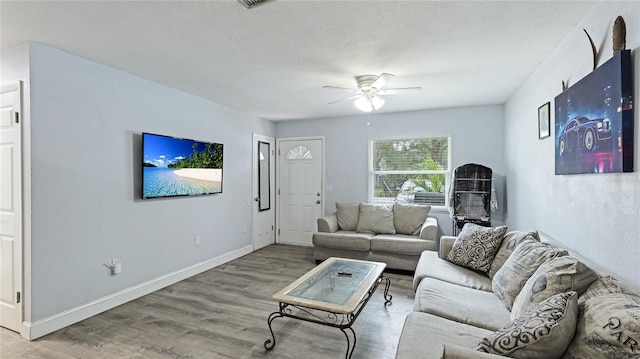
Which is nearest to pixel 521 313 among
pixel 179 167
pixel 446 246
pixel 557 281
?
pixel 557 281

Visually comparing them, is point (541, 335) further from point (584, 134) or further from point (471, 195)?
point (471, 195)

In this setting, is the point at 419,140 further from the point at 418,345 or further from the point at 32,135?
the point at 32,135

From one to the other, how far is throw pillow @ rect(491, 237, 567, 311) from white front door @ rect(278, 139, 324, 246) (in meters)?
3.78

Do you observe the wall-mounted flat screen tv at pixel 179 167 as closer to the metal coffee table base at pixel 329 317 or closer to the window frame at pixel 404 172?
the metal coffee table base at pixel 329 317

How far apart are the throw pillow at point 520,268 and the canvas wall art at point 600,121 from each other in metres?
0.56

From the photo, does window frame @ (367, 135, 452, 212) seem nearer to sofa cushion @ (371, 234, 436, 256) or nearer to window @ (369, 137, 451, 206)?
window @ (369, 137, 451, 206)

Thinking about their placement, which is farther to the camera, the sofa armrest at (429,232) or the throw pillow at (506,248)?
the sofa armrest at (429,232)

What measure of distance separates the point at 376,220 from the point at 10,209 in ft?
13.5

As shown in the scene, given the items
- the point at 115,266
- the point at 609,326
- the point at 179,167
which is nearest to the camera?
the point at 609,326

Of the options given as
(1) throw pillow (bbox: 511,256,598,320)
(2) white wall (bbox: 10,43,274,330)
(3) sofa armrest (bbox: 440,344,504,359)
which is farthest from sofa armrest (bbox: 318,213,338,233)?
(3) sofa armrest (bbox: 440,344,504,359)

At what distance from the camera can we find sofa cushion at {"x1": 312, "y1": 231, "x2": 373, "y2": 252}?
13.8 feet

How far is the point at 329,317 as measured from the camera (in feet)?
9.10

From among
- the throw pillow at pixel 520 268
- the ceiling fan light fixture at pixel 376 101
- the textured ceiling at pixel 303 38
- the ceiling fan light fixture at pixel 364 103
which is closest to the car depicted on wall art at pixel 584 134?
the textured ceiling at pixel 303 38

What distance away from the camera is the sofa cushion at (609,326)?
100 cm
